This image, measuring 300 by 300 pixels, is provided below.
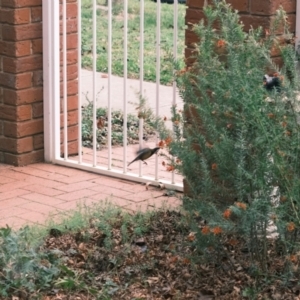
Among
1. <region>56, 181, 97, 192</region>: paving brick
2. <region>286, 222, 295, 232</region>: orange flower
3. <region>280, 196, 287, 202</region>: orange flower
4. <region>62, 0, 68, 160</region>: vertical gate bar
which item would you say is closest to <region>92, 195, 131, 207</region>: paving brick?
<region>56, 181, 97, 192</region>: paving brick

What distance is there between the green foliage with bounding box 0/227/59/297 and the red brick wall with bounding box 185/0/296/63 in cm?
179

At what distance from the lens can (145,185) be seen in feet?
23.2

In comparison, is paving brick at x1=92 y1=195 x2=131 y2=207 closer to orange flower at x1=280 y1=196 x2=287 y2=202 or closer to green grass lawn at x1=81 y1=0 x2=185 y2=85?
orange flower at x1=280 y1=196 x2=287 y2=202

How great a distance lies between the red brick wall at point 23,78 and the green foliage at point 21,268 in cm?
257

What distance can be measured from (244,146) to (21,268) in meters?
1.29

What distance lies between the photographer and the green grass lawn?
11.8 metres

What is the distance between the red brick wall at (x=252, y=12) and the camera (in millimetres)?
5723

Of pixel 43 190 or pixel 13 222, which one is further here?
pixel 43 190

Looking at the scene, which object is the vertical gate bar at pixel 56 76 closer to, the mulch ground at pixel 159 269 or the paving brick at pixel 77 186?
the paving brick at pixel 77 186

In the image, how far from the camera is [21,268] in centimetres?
476

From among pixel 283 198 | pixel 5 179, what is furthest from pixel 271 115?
pixel 5 179

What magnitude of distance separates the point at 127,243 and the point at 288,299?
1179 millimetres

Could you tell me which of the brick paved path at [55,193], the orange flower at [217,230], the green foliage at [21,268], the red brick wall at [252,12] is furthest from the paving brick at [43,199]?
the orange flower at [217,230]

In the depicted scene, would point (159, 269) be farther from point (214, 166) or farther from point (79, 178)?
point (79, 178)
